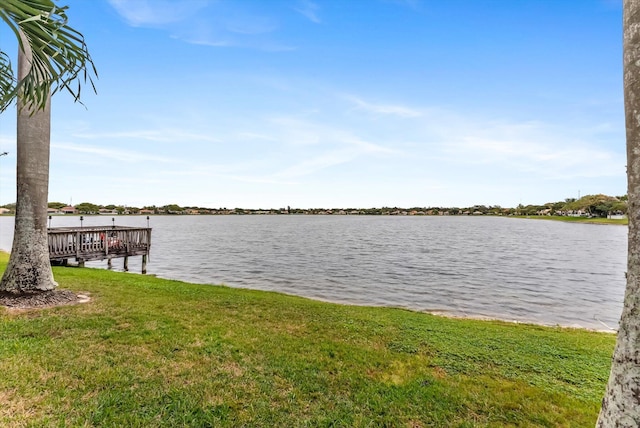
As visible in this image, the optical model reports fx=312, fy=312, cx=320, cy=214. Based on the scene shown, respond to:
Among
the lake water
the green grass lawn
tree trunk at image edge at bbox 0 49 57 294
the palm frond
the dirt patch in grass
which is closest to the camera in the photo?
the palm frond

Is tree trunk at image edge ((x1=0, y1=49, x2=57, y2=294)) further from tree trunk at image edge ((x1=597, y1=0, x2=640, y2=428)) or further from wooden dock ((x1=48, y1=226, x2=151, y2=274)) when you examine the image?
tree trunk at image edge ((x1=597, y1=0, x2=640, y2=428))

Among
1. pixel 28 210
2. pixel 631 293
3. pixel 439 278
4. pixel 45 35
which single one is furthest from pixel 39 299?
pixel 439 278

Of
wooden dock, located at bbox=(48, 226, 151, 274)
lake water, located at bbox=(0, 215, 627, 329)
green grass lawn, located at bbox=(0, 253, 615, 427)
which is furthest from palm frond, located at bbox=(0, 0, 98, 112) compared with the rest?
wooden dock, located at bbox=(48, 226, 151, 274)

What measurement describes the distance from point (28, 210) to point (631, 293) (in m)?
11.7

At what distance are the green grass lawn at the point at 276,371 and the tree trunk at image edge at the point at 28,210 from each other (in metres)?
1.32

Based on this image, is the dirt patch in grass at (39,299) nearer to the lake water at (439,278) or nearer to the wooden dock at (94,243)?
the wooden dock at (94,243)

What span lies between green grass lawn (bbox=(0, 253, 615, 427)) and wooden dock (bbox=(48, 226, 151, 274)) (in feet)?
30.2

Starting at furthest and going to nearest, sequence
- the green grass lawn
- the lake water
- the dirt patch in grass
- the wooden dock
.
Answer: the wooden dock, the lake water, the dirt patch in grass, the green grass lawn

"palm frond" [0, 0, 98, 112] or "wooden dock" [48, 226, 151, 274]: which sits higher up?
"palm frond" [0, 0, 98, 112]

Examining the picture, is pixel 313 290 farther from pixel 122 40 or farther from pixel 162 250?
pixel 162 250

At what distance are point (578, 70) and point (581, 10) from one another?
13.3ft

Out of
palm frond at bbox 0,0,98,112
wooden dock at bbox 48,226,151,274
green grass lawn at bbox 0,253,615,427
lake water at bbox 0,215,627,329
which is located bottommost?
lake water at bbox 0,215,627,329

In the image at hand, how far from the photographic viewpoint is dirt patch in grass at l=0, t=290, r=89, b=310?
7.49 m

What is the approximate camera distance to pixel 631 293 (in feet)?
8.27
